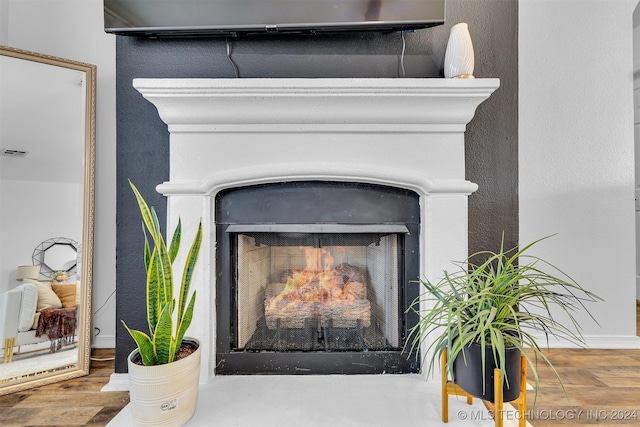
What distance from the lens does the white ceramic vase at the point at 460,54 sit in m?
1.40

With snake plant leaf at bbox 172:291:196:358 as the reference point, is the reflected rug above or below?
below

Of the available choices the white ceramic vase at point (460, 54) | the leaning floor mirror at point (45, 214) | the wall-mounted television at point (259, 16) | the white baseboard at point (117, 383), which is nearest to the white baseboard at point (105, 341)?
the leaning floor mirror at point (45, 214)

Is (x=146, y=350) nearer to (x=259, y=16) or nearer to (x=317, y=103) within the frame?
(x=317, y=103)

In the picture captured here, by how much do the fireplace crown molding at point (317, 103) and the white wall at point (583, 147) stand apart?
3.10 feet

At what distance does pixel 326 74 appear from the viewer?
154 cm

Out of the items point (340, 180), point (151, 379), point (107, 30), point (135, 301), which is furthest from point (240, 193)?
point (107, 30)

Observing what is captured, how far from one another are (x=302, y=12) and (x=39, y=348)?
6.36 ft

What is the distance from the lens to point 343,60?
5.04 feet

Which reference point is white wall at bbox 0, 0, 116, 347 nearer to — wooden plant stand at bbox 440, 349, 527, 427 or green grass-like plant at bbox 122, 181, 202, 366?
green grass-like plant at bbox 122, 181, 202, 366

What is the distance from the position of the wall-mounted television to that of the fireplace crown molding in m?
0.27

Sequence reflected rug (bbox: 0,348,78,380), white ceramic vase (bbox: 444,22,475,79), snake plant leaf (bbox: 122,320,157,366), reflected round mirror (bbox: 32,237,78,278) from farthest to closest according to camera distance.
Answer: reflected round mirror (bbox: 32,237,78,278)
reflected rug (bbox: 0,348,78,380)
white ceramic vase (bbox: 444,22,475,79)
snake plant leaf (bbox: 122,320,157,366)

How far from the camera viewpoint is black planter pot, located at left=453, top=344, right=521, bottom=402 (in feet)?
3.34

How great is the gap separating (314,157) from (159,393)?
105 cm

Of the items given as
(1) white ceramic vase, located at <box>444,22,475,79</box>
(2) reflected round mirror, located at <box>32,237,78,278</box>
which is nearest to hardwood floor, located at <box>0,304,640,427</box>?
(2) reflected round mirror, located at <box>32,237,78,278</box>
